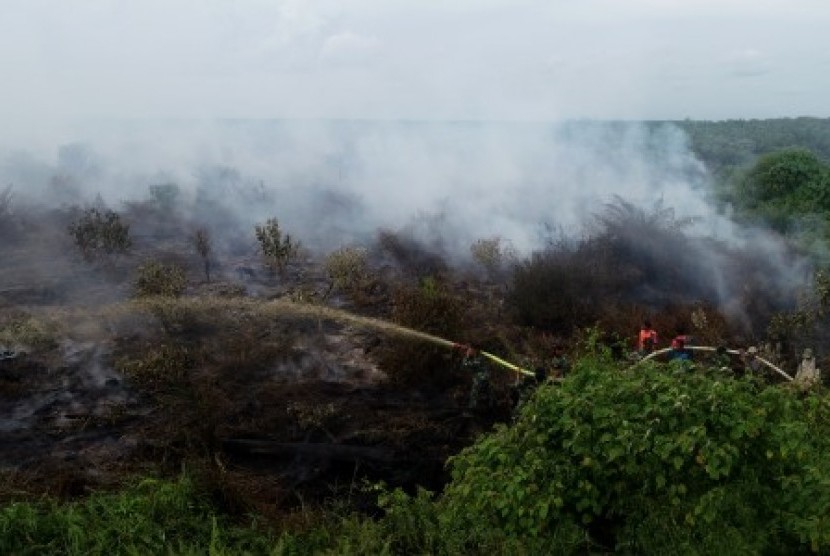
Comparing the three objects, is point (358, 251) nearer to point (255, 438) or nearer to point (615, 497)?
point (255, 438)

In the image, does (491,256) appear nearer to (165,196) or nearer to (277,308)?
(277,308)

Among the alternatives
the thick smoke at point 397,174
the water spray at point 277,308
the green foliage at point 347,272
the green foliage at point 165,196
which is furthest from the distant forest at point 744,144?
the water spray at point 277,308

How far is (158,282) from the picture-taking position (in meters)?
12.0

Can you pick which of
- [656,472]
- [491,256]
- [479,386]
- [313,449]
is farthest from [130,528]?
[491,256]

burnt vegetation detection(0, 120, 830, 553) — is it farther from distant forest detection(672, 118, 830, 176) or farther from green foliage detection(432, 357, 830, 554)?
distant forest detection(672, 118, 830, 176)

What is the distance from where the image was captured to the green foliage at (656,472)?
4258mm

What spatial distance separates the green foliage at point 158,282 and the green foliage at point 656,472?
26.7 feet

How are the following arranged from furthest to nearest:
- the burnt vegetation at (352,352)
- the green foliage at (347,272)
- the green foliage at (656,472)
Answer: the green foliage at (347,272), the burnt vegetation at (352,352), the green foliage at (656,472)

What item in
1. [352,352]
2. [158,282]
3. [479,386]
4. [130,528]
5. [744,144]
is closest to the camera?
[130,528]

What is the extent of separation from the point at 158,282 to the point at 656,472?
9395 millimetres

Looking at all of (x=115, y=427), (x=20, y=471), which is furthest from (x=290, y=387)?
(x=20, y=471)

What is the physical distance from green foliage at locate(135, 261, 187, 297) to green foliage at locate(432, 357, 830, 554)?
8125 mm

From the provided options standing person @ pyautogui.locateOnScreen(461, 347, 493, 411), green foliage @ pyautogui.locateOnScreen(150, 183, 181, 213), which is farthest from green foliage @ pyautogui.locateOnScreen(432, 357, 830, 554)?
green foliage @ pyautogui.locateOnScreen(150, 183, 181, 213)

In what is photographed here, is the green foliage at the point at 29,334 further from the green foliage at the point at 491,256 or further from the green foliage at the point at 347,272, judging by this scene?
the green foliage at the point at 491,256
